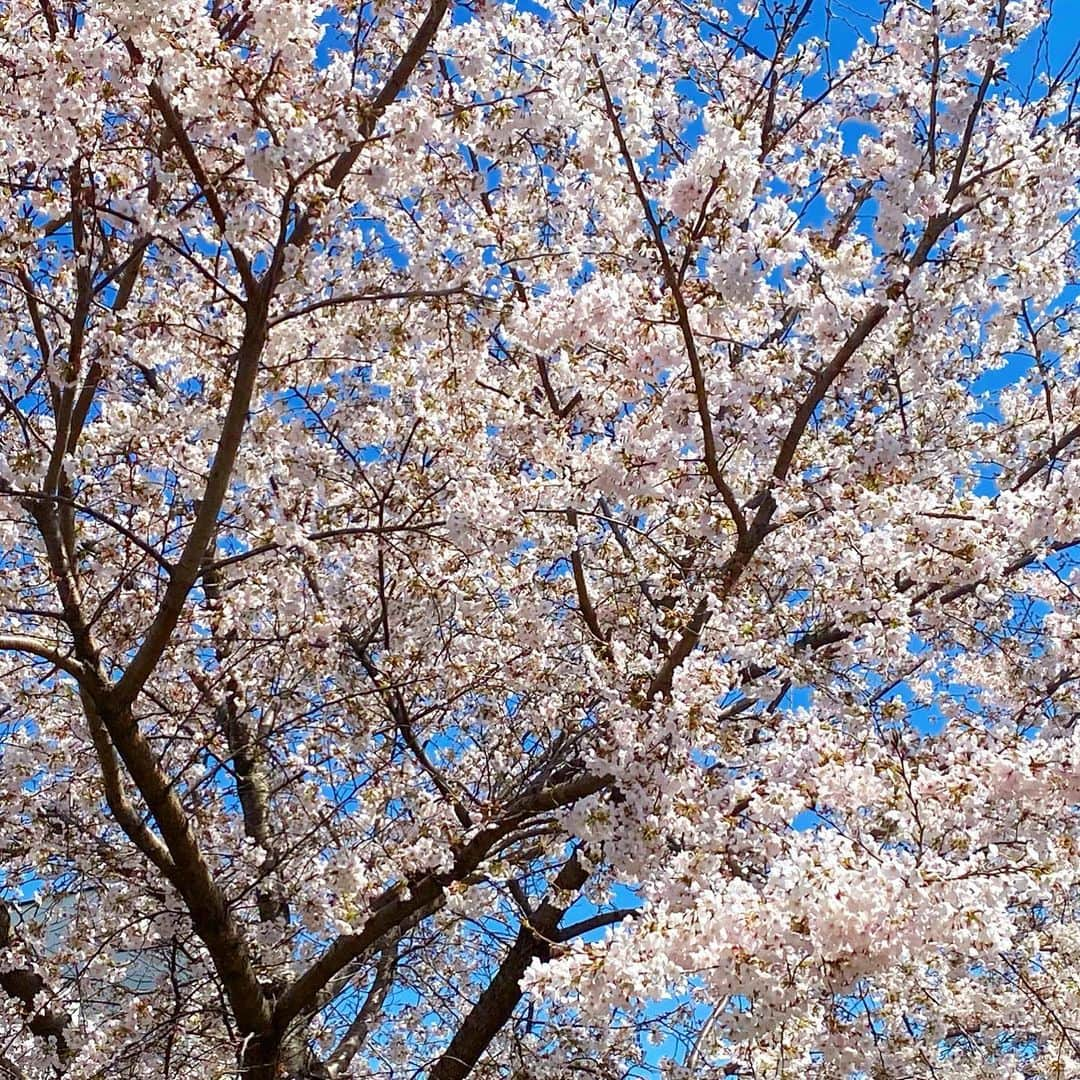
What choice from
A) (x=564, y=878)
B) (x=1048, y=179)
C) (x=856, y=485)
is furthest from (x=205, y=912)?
(x=1048, y=179)

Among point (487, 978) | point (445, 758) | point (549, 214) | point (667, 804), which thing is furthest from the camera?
point (487, 978)

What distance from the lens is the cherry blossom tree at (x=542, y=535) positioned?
162 inches

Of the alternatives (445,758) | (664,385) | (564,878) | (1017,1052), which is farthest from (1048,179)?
(1017,1052)

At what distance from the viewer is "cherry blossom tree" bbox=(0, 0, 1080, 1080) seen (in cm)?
411

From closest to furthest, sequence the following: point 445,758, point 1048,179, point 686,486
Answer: point 1048,179 → point 686,486 → point 445,758

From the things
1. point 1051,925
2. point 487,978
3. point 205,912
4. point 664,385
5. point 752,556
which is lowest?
point 205,912

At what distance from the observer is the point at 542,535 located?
5.24 metres

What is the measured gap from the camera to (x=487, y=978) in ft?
26.0

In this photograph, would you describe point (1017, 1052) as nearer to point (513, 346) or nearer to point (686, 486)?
point (686, 486)

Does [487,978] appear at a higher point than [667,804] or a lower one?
higher

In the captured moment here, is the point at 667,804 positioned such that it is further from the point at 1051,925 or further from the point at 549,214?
the point at 1051,925

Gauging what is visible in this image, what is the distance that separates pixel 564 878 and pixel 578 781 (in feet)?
4.72

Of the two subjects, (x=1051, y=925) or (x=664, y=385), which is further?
(x=1051, y=925)

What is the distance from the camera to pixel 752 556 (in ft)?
16.5
